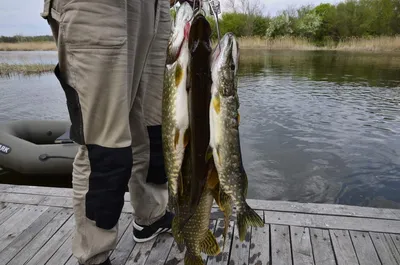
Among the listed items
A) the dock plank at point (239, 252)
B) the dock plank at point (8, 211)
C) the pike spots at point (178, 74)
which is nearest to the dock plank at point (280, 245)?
the dock plank at point (239, 252)

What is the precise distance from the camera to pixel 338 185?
5.10m

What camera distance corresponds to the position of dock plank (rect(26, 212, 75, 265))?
6.95 feet

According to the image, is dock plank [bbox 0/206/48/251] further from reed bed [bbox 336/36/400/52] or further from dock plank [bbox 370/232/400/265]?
reed bed [bbox 336/36/400/52]

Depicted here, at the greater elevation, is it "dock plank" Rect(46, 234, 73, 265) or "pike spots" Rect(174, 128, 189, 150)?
"pike spots" Rect(174, 128, 189, 150)

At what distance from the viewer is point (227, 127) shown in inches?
48.8

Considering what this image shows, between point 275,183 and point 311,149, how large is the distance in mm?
1624

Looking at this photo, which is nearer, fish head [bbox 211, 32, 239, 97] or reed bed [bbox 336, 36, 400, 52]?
fish head [bbox 211, 32, 239, 97]

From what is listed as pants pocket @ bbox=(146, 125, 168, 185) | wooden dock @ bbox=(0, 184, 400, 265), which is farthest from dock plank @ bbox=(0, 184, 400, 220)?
pants pocket @ bbox=(146, 125, 168, 185)

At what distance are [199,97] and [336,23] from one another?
41948 millimetres

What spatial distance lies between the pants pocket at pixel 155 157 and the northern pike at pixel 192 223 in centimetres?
57

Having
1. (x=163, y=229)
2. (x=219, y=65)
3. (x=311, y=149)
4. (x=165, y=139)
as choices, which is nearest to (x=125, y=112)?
(x=165, y=139)

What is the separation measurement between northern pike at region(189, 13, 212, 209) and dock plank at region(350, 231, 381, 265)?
1.33 metres

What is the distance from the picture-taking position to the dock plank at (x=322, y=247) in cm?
207

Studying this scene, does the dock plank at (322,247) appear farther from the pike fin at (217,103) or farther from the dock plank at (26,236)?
the dock plank at (26,236)
